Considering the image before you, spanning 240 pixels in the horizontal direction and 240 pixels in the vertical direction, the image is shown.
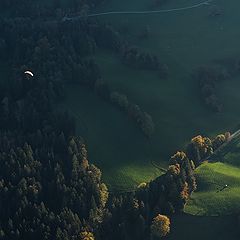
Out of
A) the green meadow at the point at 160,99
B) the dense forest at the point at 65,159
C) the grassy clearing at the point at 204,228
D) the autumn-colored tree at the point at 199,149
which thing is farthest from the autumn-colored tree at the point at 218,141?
the grassy clearing at the point at 204,228

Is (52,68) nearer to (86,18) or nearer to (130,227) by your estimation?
(86,18)

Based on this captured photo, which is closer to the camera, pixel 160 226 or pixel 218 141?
pixel 160 226

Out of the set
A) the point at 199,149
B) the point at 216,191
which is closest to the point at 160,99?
the point at 199,149

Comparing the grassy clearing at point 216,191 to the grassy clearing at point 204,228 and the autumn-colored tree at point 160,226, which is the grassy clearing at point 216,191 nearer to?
the grassy clearing at point 204,228

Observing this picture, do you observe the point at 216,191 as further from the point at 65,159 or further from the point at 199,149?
the point at 65,159

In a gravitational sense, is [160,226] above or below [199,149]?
below

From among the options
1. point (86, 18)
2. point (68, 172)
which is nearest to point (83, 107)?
point (68, 172)
